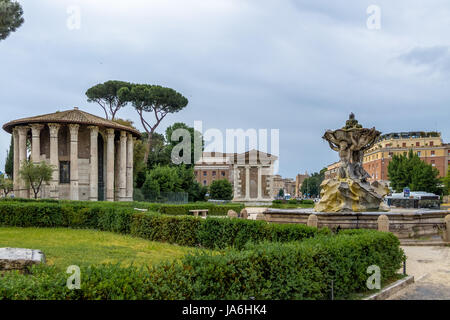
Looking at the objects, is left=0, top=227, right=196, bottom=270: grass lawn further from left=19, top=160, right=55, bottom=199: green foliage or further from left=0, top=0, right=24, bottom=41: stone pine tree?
left=19, top=160, right=55, bottom=199: green foliage

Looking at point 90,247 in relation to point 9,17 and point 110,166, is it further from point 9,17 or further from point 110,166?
point 110,166

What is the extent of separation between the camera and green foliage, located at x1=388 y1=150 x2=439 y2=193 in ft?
179

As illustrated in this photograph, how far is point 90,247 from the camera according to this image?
1223cm

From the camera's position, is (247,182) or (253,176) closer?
(247,182)

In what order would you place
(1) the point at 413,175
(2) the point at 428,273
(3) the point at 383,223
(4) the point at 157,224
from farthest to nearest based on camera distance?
(1) the point at 413,175 < (4) the point at 157,224 < (3) the point at 383,223 < (2) the point at 428,273

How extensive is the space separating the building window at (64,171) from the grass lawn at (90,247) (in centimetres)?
2000

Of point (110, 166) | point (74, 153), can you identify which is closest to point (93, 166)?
point (110, 166)

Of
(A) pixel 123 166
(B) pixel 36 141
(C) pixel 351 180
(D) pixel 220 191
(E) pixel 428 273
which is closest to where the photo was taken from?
(E) pixel 428 273

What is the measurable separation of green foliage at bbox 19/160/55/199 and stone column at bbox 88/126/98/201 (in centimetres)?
424

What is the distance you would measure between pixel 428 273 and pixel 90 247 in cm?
999

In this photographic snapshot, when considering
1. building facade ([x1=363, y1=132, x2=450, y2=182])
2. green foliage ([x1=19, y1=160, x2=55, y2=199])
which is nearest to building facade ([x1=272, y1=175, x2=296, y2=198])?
building facade ([x1=363, y1=132, x2=450, y2=182])

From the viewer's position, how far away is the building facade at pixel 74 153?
3488 cm
